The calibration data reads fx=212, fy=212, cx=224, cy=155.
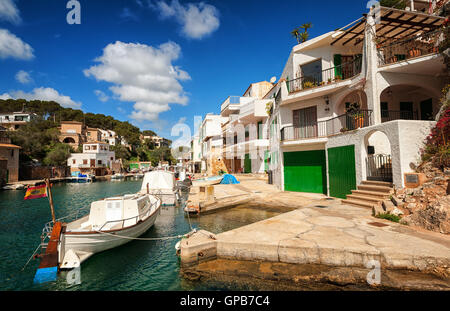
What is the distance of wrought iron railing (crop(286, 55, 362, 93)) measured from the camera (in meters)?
15.5

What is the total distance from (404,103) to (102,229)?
20.6 metres

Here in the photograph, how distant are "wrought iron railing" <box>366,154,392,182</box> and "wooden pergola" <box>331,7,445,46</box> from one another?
7241 mm

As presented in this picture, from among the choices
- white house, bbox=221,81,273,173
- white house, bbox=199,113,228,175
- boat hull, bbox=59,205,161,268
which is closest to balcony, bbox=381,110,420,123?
white house, bbox=221,81,273,173

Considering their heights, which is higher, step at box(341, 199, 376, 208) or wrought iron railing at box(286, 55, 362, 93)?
wrought iron railing at box(286, 55, 362, 93)

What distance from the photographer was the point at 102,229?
9078mm

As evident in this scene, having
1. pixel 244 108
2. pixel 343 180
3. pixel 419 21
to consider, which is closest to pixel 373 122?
pixel 343 180

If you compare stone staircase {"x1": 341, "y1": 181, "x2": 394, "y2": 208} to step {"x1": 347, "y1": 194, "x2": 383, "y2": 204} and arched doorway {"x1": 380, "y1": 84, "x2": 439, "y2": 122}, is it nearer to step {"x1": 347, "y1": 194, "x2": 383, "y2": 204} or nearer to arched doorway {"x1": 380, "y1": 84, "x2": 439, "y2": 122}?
step {"x1": 347, "y1": 194, "x2": 383, "y2": 204}

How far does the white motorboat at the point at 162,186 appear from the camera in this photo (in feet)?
62.6

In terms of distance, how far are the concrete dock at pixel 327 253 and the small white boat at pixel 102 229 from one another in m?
3.80

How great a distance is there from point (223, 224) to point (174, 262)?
4512 millimetres

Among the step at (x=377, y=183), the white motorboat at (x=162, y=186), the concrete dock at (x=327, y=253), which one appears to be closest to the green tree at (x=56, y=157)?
the white motorboat at (x=162, y=186)

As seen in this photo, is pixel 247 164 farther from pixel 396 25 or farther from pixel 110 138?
pixel 110 138
